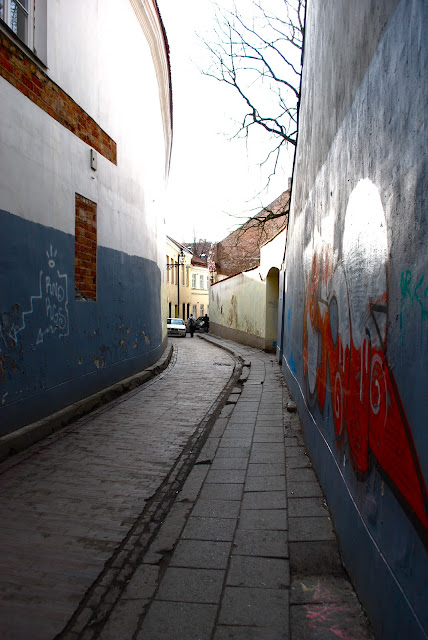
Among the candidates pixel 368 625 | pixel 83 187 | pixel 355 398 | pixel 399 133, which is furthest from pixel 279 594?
pixel 83 187

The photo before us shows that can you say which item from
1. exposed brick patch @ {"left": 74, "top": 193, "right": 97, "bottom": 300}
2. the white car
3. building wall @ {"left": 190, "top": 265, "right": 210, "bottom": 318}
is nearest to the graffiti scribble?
exposed brick patch @ {"left": 74, "top": 193, "right": 97, "bottom": 300}

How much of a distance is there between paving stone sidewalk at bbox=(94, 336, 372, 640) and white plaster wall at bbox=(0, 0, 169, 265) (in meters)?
3.45

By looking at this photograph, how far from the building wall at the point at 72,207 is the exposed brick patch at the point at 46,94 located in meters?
0.01

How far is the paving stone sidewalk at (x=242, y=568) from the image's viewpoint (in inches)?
95.9

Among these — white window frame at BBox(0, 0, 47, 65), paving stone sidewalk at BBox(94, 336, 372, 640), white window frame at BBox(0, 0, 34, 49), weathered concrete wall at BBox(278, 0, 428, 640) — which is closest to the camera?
weathered concrete wall at BBox(278, 0, 428, 640)

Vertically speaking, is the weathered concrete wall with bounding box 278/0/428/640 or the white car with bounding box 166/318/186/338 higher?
the weathered concrete wall with bounding box 278/0/428/640

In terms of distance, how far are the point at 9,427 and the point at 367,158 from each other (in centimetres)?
414

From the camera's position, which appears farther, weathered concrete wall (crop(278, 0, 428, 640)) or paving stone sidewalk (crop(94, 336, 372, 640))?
paving stone sidewalk (crop(94, 336, 372, 640))

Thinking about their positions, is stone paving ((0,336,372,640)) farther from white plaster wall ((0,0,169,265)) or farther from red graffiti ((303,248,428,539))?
white plaster wall ((0,0,169,265))

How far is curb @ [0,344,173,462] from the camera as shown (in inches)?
192

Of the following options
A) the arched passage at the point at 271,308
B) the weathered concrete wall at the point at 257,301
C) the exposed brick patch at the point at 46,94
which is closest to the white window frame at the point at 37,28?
the exposed brick patch at the point at 46,94

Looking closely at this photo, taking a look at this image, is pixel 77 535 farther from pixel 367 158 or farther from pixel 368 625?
pixel 367 158

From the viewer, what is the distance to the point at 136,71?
9914 millimetres

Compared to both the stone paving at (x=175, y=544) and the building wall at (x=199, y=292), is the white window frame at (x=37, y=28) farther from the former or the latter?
the building wall at (x=199, y=292)
